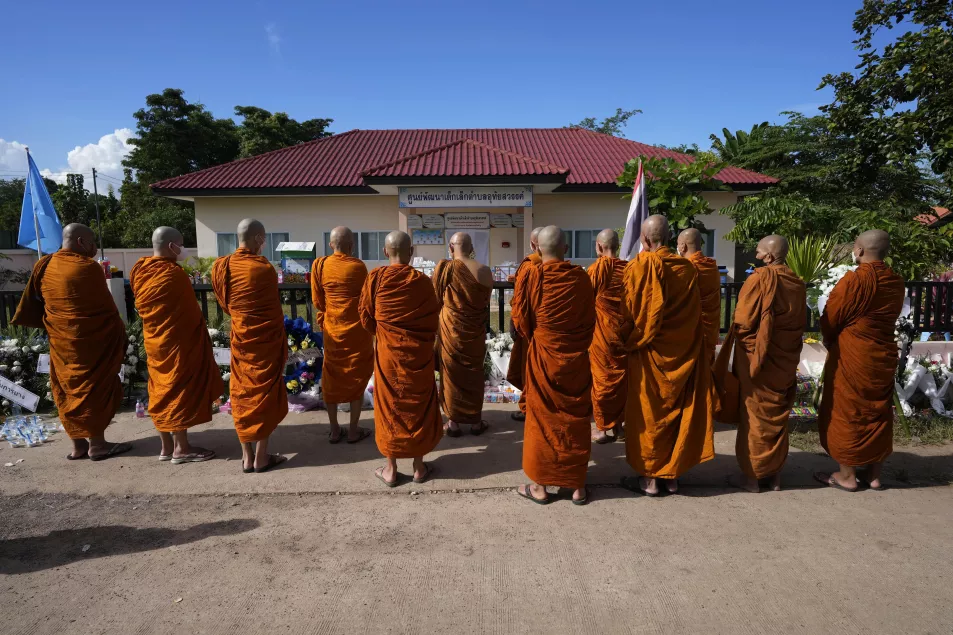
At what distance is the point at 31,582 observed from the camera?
2838 mm

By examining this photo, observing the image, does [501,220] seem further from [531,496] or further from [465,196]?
[531,496]

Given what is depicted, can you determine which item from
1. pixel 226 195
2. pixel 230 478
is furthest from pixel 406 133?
pixel 230 478

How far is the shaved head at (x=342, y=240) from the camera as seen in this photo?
4672 millimetres

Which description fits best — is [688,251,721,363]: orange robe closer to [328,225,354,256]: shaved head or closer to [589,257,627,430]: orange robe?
[589,257,627,430]: orange robe

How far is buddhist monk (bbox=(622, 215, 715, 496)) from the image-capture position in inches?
140

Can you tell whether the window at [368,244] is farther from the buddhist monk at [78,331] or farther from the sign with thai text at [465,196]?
the buddhist monk at [78,331]

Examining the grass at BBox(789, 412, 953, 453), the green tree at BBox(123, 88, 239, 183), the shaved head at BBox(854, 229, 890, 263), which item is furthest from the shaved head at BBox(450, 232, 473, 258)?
the green tree at BBox(123, 88, 239, 183)

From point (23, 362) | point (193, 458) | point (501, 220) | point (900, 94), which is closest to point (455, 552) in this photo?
point (193, 458)

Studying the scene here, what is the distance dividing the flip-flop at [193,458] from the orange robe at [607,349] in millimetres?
3223

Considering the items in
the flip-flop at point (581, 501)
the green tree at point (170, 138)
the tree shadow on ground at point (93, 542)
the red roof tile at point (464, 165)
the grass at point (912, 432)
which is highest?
the green tree at point (170, 138)

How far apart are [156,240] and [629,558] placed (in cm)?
397

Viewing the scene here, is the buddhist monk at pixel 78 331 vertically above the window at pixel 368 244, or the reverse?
the window at pixel 368 244

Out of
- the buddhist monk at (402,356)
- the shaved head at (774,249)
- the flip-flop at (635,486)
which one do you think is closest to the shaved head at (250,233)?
the buddhist monk at (402,356)

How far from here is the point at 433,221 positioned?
50.8ft
